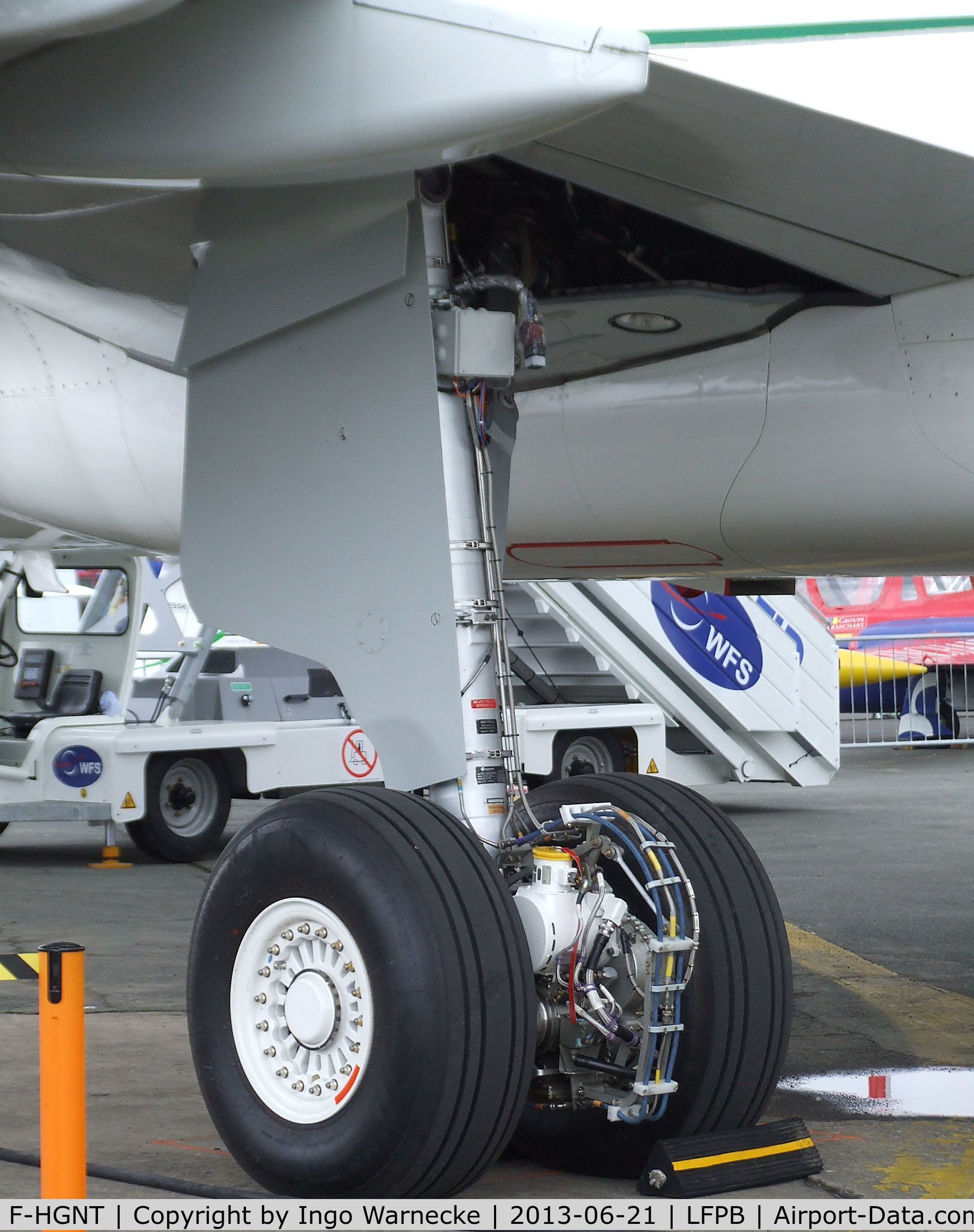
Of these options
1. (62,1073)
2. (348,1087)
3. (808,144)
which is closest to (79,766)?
(348,1087)

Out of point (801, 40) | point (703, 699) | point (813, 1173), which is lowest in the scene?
point (813, 1173)

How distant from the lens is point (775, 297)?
4.52 m

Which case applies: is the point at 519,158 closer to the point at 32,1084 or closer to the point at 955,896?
the point at 32,1084

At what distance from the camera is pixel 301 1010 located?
11.4 feet

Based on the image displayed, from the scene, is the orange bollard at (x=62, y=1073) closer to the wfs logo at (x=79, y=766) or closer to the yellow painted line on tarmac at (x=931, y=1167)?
the yellow painted line on tarmac at (x=931, y=1167)

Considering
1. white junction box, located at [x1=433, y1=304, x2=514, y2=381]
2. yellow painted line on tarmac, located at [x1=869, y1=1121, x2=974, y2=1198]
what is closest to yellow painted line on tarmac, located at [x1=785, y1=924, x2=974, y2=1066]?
yellow painted line on tarmac, located at [x1=869, y1=1121, x2=974, y2=1198]

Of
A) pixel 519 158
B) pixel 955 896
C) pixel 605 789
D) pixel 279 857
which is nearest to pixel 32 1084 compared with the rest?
pixel 279 857

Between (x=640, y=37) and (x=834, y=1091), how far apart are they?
3.06m

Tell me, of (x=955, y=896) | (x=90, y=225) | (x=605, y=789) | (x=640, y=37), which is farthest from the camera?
(x=955, y=896)

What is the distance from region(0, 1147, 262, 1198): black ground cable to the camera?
355cm

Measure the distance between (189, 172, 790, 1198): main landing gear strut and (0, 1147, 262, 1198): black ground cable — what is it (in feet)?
0.32

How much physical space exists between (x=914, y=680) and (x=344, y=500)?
1635 cm

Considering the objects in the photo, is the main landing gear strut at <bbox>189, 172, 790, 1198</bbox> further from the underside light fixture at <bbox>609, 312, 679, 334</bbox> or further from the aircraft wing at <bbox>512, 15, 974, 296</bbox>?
the underside light fixture at <bbox>609, 312, 679, 334</bbox>

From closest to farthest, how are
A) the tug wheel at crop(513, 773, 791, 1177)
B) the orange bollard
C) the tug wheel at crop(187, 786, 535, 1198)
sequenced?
1. the orange bollard
2. the tug wheel at crop(187, 786, 535, 1198)
3. the tug wheel at crop(513, 773, 791, 1177)
